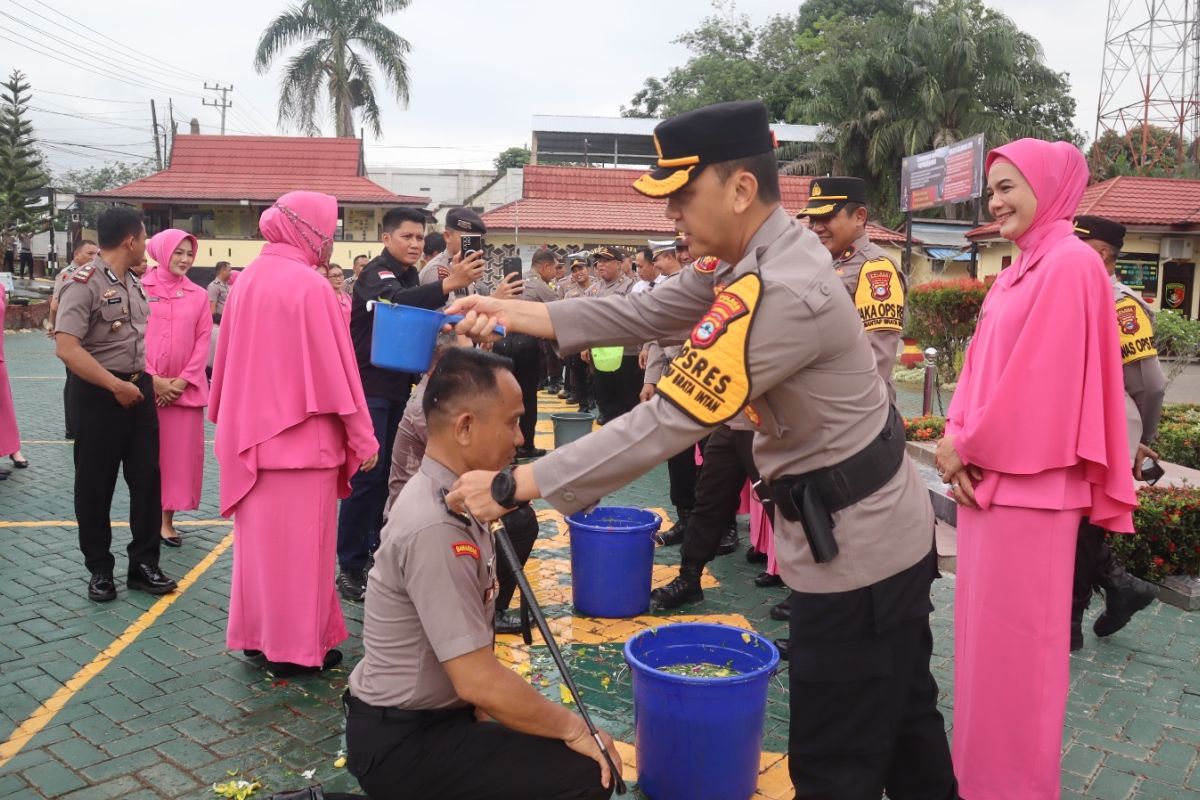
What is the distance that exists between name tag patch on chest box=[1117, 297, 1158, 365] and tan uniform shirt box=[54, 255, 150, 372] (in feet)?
17.6

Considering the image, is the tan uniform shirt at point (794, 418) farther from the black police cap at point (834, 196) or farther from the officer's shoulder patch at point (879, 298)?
the black police cap at point (834, 196)

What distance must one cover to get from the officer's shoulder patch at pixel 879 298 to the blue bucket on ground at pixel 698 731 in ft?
7.16

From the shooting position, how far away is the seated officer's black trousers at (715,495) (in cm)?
514

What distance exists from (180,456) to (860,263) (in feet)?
15.1

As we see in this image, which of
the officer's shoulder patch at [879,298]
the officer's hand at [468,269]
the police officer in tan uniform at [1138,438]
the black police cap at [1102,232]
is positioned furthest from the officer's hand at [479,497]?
the black police cap at [1102,232]

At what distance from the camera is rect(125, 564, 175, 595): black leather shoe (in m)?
5.34

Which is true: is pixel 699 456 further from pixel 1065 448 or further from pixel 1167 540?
pixel 1065 448

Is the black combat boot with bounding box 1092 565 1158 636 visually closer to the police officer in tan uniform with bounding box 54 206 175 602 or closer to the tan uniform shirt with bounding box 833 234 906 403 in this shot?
the tan uniform shirt with bounding box 833 234 906 403

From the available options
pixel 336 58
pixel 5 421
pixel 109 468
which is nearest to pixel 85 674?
pixel 109 468

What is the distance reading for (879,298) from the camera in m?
4.83

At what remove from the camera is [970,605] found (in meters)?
3.15

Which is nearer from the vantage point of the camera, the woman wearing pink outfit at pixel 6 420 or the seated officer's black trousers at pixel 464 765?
the seated officer's black trousers at pixel 464 765

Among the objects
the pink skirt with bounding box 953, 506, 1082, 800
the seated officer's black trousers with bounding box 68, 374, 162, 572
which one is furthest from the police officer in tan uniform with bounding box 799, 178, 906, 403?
the seated officer's black trousers with bounding box 68, 374, 162, 572

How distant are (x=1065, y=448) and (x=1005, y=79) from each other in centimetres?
3532
